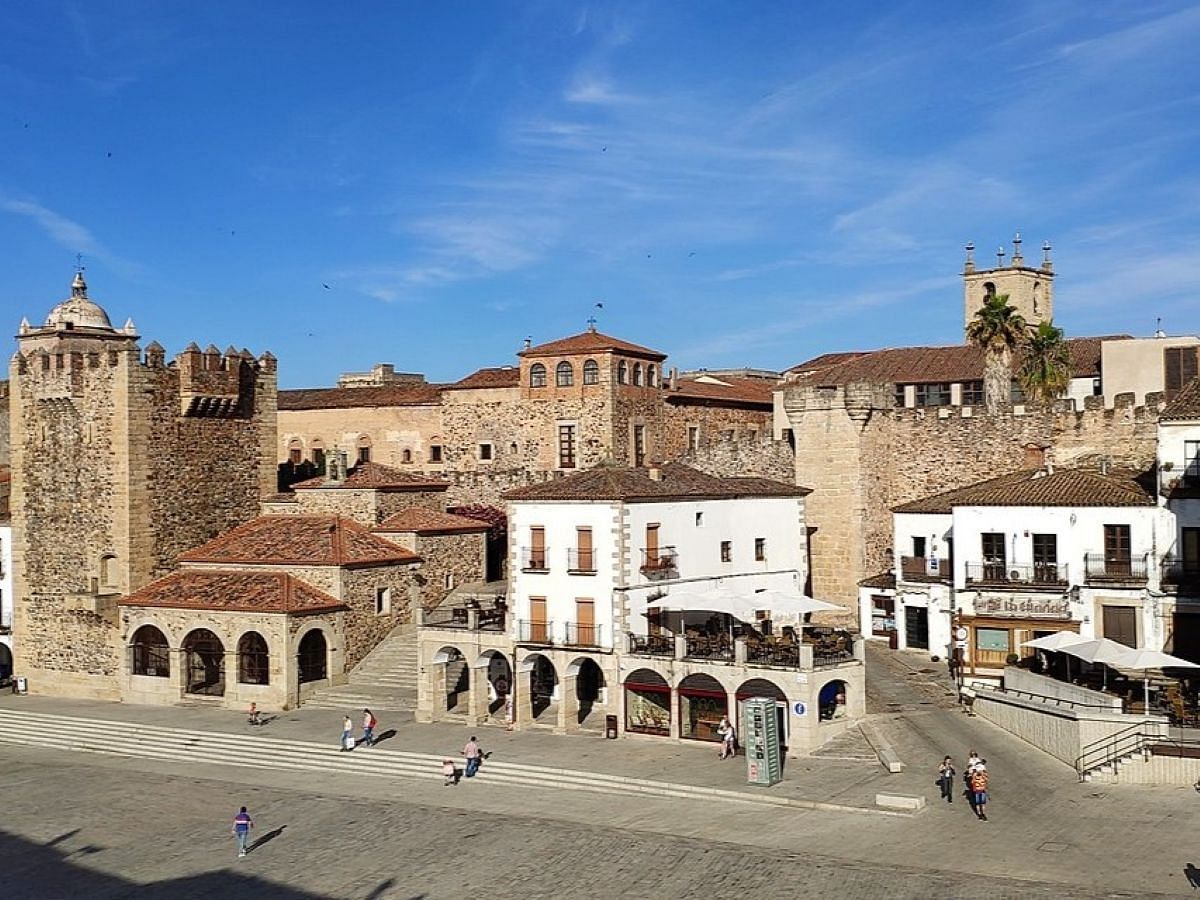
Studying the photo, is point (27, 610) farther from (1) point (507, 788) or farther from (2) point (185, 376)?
(1) point (507, 788)

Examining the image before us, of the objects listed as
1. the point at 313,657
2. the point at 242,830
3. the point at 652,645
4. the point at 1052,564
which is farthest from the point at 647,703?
the point at 313,657

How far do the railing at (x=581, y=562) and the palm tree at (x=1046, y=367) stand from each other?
17694mm

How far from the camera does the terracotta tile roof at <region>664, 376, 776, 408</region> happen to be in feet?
199

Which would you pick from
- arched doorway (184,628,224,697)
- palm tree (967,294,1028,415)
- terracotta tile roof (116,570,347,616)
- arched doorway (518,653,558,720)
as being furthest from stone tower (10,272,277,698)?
palm tree (967,294,1028,415)

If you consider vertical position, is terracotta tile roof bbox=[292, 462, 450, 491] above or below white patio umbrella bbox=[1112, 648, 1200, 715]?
above

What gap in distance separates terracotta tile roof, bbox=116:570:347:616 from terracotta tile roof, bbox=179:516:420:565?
0.66m

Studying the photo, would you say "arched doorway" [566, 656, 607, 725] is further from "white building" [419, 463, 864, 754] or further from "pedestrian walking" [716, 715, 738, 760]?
"pedestrian walking" [716, 715, 738, 760]

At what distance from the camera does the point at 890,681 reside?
37.2 meters

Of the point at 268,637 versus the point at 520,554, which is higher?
the point at 520,554

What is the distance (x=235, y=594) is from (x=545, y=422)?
56.1ft

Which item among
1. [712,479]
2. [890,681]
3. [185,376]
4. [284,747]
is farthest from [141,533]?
[890,681]

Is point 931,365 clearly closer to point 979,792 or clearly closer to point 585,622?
point 585,622

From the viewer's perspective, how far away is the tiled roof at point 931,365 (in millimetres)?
54000

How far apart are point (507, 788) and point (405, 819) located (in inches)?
121
